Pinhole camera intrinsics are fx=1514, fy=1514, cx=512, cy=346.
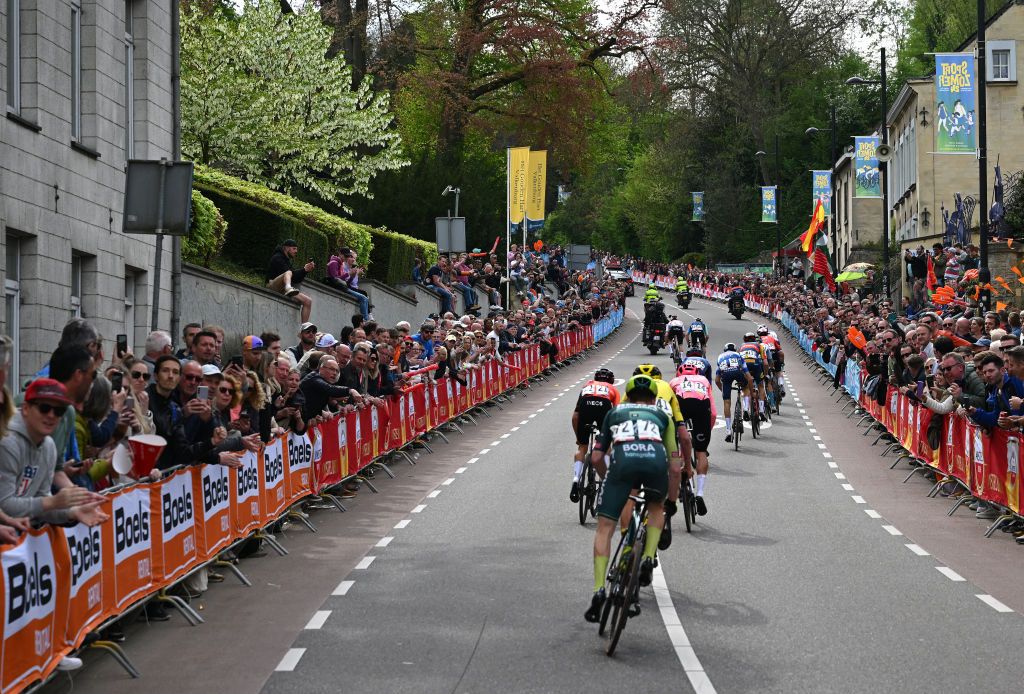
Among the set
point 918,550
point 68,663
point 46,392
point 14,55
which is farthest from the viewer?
point 14,55

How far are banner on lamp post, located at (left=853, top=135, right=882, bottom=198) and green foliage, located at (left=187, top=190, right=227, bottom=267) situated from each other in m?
32.0

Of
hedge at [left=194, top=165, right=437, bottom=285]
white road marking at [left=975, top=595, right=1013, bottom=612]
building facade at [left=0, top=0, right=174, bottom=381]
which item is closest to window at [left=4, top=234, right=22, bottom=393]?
building facade at [left=0, top=0, right=174, bottom=381]

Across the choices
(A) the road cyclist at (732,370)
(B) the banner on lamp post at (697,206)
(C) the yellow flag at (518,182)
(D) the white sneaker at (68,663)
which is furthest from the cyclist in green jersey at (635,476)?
(B) the banner on lamp post at (697,206)

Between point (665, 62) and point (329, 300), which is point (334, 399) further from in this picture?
point (665, 62)

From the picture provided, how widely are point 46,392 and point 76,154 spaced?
1210 cm

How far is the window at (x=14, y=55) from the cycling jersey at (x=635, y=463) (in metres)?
9.73

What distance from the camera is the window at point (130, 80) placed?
71.0 feet

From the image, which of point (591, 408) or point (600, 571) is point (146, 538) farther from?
point (591, 408)

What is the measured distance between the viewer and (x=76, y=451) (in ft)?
31.5

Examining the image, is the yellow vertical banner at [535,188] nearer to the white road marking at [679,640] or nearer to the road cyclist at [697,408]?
the road cyclist at [697,408]

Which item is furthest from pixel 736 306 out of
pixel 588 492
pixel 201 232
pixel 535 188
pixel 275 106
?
A: pixel 588 492

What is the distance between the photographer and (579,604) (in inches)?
460

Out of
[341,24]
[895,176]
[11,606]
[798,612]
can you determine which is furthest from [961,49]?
[11,606]

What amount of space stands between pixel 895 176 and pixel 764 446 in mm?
40400
